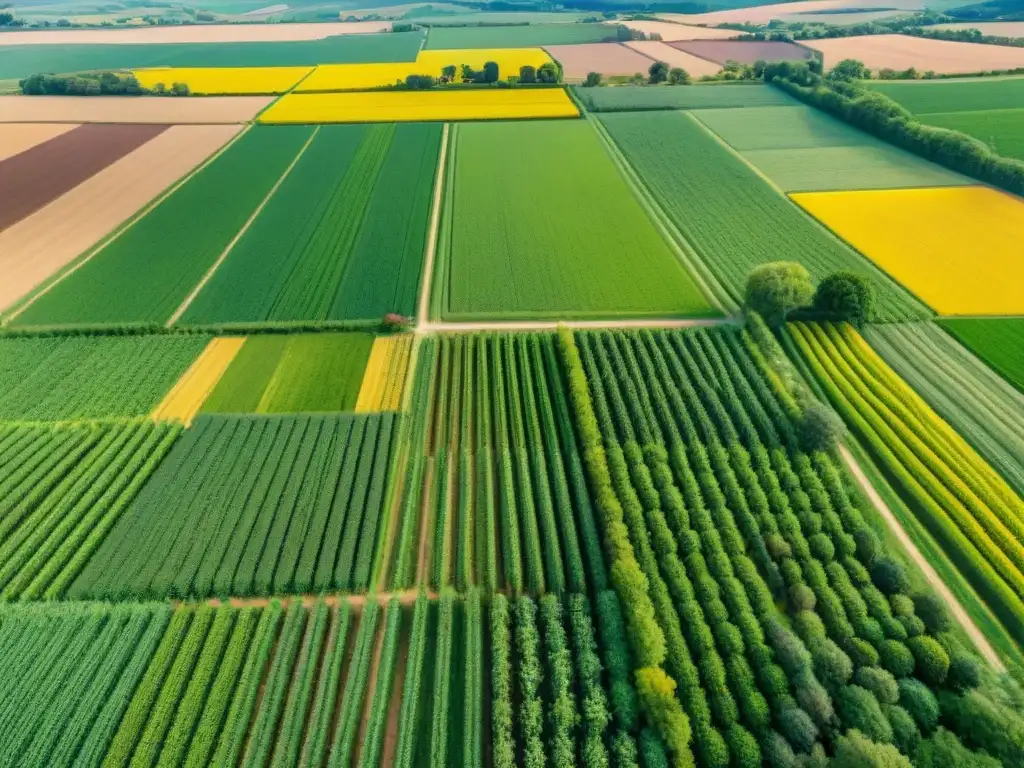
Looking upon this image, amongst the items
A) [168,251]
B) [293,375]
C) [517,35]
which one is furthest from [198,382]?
[517,35]

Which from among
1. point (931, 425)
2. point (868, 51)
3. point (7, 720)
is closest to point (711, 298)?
point (931, 425)

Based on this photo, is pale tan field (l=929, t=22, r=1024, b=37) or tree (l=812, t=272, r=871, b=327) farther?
pale tan field (l=929, t=22, r=1024, b=37)

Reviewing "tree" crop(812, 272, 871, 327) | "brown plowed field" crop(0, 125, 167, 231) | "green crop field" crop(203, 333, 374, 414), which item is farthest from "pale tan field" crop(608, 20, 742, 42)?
"green crop field" crop(203, 333, 374, 414)

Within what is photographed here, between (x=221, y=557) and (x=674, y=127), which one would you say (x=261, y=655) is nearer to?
(x=221, y=557)

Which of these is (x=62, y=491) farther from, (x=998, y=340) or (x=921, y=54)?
(x=921, y=54)

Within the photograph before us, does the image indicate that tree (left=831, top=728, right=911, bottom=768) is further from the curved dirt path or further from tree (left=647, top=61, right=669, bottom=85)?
tree (left=647, top=61, right=669, bottom=85)
